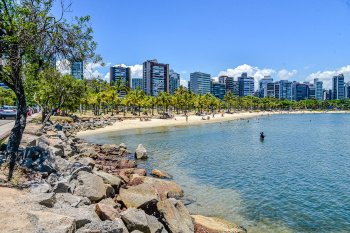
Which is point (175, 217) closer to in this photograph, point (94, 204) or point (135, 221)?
point (135, 221)

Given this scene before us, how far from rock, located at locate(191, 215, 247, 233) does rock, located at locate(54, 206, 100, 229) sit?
4.15 m

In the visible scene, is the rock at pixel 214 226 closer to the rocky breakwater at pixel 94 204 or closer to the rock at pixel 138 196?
the rocky breakwater at pixel 94 204

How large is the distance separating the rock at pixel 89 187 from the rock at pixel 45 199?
1.80m

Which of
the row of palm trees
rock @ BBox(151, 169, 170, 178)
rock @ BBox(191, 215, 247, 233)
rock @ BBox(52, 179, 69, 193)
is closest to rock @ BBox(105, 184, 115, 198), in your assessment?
rock @ BBox(52, 179, 69, 193)

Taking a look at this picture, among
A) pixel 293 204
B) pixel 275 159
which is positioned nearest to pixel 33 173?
pixel 293 204

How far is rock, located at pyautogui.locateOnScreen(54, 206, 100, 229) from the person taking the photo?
271 inches

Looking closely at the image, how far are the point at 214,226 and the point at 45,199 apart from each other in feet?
21.2

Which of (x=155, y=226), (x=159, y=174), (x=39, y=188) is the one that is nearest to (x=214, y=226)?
(x=155, y=226)

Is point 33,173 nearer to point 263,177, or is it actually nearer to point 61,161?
point 61,161

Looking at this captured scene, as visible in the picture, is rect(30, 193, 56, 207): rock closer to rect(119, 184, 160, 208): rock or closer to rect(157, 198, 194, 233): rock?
rect(119, 184, 160, 208): rock

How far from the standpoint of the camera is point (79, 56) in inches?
488

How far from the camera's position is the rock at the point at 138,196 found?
1040 cm

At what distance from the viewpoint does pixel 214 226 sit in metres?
9.67

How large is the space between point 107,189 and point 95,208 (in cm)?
295
